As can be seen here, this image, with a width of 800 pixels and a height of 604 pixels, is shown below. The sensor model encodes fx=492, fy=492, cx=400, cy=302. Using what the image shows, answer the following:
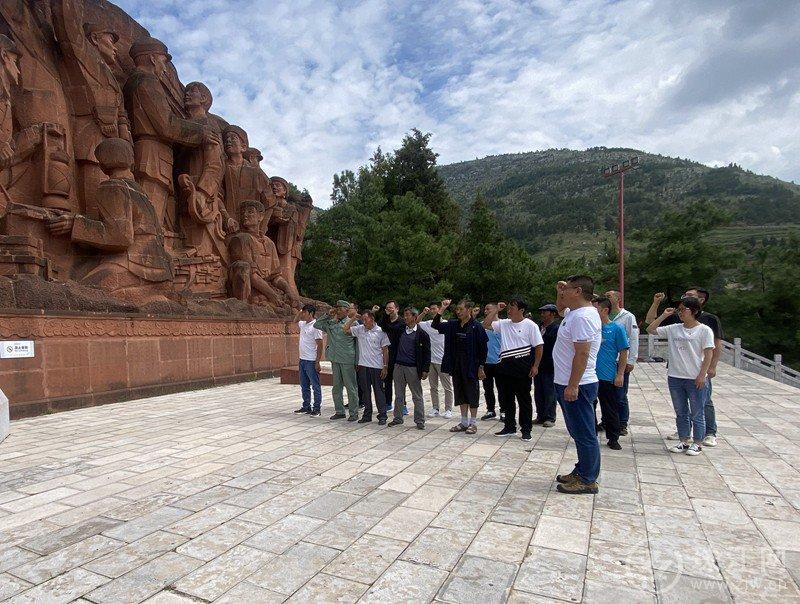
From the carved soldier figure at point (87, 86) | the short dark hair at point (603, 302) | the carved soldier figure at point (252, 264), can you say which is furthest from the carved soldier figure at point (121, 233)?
the short dark hair at point (603, 302)

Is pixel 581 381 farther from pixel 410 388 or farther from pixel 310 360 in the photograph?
pixel 310 360

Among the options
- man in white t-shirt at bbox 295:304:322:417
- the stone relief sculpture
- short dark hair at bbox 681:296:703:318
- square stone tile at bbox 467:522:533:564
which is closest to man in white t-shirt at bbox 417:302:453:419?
man in white t-shirt at bbox 295:304:322:417

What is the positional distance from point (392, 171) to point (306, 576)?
107 feet

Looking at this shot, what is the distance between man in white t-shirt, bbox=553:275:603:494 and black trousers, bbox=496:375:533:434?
5.86 feet

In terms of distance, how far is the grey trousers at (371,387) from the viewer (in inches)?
266

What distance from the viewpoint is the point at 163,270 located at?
436 inches

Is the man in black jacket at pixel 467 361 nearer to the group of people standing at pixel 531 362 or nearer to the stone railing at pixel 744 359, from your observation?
the group of people standing at pixel 531 362

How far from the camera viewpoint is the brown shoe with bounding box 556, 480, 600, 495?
3801 mm

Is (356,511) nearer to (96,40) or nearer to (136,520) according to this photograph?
(136,520)

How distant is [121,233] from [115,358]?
2.88 meters

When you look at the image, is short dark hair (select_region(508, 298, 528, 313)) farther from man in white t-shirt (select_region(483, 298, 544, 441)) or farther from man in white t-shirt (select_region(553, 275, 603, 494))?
man in white t-shirt (select_region(553, 275, 603, 494))

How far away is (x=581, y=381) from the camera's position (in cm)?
380

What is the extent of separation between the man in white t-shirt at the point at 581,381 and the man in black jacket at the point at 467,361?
2149mm

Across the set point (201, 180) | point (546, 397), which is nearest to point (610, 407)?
point (546, 397)
